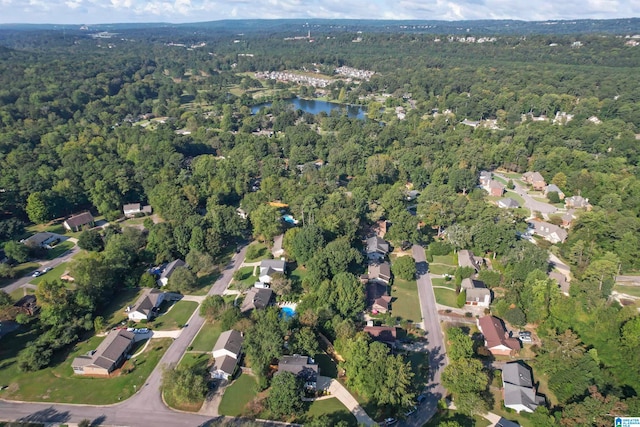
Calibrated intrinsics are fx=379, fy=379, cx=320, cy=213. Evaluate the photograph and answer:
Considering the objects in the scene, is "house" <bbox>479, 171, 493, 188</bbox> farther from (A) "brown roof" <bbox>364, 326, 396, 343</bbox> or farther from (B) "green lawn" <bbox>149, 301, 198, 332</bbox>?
(B) "green lawn" <bbox>149, 301, 198, 332</bbox>

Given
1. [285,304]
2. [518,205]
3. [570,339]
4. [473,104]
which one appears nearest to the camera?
[570,339]

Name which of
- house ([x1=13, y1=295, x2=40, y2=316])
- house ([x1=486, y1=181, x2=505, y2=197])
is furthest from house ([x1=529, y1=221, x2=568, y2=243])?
house ([x1=13, y1=295, x2=40, y2=316])

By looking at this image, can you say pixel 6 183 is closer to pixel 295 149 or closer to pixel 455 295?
pixel 295 149

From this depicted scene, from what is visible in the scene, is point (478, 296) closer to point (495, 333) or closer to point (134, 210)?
point (495, 333)

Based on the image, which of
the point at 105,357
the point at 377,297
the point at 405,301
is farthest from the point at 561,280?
the point at 105,357

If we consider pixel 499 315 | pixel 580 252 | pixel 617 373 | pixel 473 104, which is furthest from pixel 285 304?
pixel 473 104
